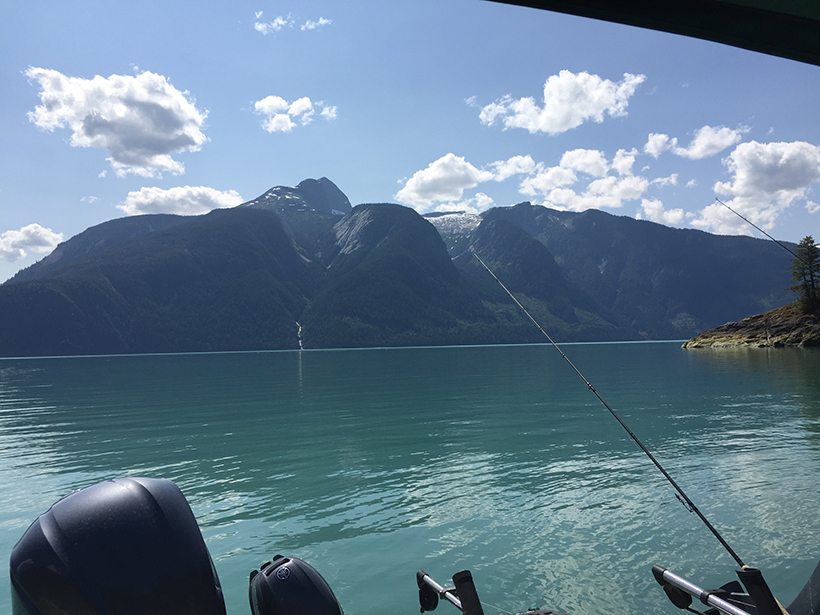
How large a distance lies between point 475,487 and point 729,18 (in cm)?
1154

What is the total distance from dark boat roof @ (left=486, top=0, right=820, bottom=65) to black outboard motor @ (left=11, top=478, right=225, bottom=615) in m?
3.70

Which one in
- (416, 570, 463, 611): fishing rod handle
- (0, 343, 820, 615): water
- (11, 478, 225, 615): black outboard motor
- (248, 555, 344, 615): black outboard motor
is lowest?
(0, 343, 820, 615): water

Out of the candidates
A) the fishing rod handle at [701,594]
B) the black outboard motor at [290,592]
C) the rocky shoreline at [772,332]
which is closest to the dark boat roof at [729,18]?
the fishing rod handle at [701,594]

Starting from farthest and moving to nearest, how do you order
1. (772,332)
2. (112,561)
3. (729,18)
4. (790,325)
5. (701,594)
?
1. (772,332)
2. (790,325)
3. (112,561)
4. (701,594)
5. (729,18)

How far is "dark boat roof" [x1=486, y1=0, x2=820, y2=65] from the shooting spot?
232 centimetres

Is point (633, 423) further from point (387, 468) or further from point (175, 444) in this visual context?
point (175, 444)

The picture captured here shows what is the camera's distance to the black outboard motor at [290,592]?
324 centimetres

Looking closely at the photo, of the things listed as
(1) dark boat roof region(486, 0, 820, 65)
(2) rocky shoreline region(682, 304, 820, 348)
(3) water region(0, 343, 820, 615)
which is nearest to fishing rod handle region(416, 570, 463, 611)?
(3) water region(0, 343, 820, 615)

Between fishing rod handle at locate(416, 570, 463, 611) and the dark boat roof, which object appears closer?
the dark boat roof

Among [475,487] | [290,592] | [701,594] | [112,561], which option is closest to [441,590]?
[290,592]

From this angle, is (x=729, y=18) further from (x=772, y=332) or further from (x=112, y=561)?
(x=772, y=332)

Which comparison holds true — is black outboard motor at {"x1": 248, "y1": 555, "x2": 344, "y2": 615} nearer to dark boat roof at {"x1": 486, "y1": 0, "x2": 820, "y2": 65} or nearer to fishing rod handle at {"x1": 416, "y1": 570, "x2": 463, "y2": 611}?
fishing rod handle at {"x1": 416, "y1": 570, "x2": 463, "y2": 611}

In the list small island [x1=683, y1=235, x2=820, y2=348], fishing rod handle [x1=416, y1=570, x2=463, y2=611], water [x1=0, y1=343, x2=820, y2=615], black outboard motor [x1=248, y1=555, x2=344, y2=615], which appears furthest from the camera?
small island [x1=683, y1=235, x2=820, y2=348]

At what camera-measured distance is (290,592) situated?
3.28 m
